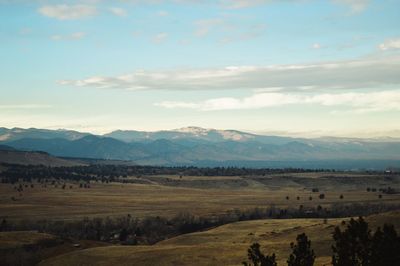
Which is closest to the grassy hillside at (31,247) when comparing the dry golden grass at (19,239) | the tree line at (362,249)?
the dry golden grass at (19,239)

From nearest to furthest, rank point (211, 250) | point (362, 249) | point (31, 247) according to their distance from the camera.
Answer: point (362, 249), point (211, 250), point (31, 247)

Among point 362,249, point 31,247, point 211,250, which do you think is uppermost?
A: point 362,249

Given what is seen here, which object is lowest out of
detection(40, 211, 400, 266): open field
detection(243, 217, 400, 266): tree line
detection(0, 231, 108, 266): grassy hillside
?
detection(0, 231, 108, 266): grassy hillside

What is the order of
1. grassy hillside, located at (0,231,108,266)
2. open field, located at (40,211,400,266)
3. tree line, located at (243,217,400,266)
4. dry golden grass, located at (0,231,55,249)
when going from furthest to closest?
dry golden grass, located at (0,231,55,249) < grassy hillside, located at (0,231,108,266) < open field, located at (40,211,400,266) < tree line, located at (243,217,400,266)

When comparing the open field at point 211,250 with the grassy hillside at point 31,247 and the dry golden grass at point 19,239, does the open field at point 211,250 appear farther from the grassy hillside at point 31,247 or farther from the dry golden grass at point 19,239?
the dry golden grass at point 19,239

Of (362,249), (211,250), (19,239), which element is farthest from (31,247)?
(362,249)

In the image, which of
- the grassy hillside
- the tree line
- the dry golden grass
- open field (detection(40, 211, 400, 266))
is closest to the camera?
the tree line

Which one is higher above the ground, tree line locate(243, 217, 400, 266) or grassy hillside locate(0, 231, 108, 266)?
tree line locate(243, 217, 400, 266)

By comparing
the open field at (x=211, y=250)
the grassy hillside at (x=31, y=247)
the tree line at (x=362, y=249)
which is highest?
the tree line at (x=362, y=249)

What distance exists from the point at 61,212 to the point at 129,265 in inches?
3454

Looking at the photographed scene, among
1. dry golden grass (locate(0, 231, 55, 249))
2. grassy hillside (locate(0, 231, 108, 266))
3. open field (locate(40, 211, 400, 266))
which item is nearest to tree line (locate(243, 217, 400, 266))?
open field (locate(40, 211, 400, 266))

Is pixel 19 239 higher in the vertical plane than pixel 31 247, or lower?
higher

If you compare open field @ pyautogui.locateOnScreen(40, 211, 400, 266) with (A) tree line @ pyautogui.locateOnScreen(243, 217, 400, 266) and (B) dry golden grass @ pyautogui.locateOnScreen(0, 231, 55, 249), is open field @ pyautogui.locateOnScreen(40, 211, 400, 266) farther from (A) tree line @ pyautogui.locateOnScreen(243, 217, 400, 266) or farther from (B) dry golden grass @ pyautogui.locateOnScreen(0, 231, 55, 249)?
(A) tree line @ pyautogui.locateOnScreen(243, 217, 400, 266)

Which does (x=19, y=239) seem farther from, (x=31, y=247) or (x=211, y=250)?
(x=211, y=250)
